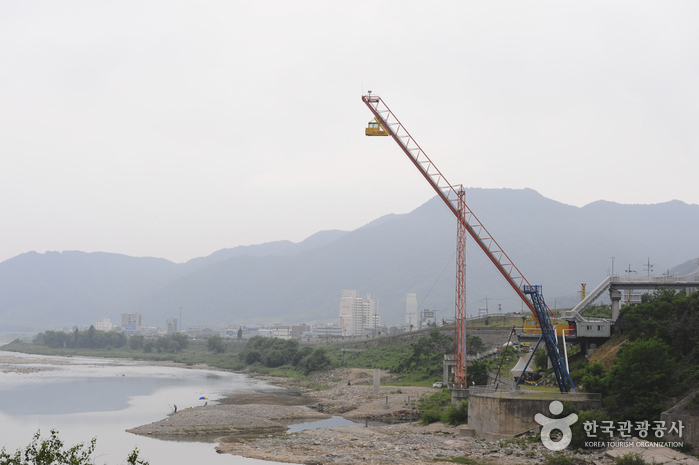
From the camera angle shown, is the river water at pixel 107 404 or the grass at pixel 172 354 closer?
the river water at pixel 107 404

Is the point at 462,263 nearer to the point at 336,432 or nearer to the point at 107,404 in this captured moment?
the point at 336,432

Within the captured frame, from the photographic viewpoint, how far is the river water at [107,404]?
42.1m

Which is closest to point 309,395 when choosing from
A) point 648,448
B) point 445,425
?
point 445,425

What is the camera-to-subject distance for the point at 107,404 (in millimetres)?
64625

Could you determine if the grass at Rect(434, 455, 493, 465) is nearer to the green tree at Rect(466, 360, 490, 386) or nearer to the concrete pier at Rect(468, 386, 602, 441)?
the concrete pier at Rect(468, 386, 602, 441)

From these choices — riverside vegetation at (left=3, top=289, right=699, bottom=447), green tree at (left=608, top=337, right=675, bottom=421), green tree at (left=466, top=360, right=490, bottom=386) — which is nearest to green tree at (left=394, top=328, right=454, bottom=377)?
riverside vegetation at (left=3, top=289, right=699, bottom=447)

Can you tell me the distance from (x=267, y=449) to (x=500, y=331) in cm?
5033

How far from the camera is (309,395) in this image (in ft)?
250

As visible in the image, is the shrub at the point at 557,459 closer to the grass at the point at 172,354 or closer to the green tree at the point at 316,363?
the green tree at the point at 316,363

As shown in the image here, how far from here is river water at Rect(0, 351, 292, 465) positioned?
42.1 metres

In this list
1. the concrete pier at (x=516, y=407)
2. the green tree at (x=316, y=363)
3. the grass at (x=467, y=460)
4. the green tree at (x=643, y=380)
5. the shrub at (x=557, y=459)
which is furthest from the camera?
the green tree at (x=316, y=363)

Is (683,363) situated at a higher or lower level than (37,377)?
higher

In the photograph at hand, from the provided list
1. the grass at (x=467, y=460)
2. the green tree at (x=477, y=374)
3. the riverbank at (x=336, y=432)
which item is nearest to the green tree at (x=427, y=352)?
the riverbank at (x=336, y=432)

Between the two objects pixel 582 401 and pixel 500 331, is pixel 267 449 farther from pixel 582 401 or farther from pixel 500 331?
pixel 500 331
